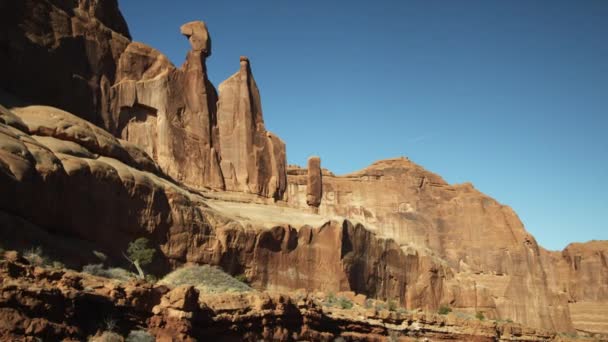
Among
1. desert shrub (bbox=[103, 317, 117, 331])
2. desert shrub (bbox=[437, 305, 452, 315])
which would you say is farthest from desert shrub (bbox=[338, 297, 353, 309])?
desert shrub (bbox=[437, 305, 452, 315])

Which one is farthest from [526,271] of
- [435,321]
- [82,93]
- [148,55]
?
[82,93]

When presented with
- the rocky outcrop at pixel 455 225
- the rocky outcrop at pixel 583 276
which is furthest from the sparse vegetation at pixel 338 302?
the rocky outcrop at pixel 583 276

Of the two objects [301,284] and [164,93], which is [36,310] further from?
[164,93]

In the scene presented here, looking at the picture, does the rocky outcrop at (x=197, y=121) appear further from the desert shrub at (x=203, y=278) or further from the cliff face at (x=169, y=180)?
the desert shrub at (x=203, y=278)

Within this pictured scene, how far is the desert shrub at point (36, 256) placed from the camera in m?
17.1

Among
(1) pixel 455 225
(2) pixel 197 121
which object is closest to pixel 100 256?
(2) pixel 197 121

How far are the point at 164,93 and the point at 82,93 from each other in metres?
9.04

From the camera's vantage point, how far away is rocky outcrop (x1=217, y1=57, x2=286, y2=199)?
52156 millimetres

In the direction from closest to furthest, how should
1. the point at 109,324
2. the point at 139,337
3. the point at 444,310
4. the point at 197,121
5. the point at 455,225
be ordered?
the point at 109,324 → the point at 139,337 → the point at 197,121 → the point at 444,310 → the point at 455,225

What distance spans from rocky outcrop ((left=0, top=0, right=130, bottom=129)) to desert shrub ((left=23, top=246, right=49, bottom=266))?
515 inches

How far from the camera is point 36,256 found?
1788cm

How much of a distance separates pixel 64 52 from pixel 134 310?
73.0ft

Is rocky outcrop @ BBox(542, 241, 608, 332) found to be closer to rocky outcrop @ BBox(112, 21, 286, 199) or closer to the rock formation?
the rock formation

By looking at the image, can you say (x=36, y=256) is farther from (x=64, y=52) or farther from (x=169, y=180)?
(x=64, y=52)
